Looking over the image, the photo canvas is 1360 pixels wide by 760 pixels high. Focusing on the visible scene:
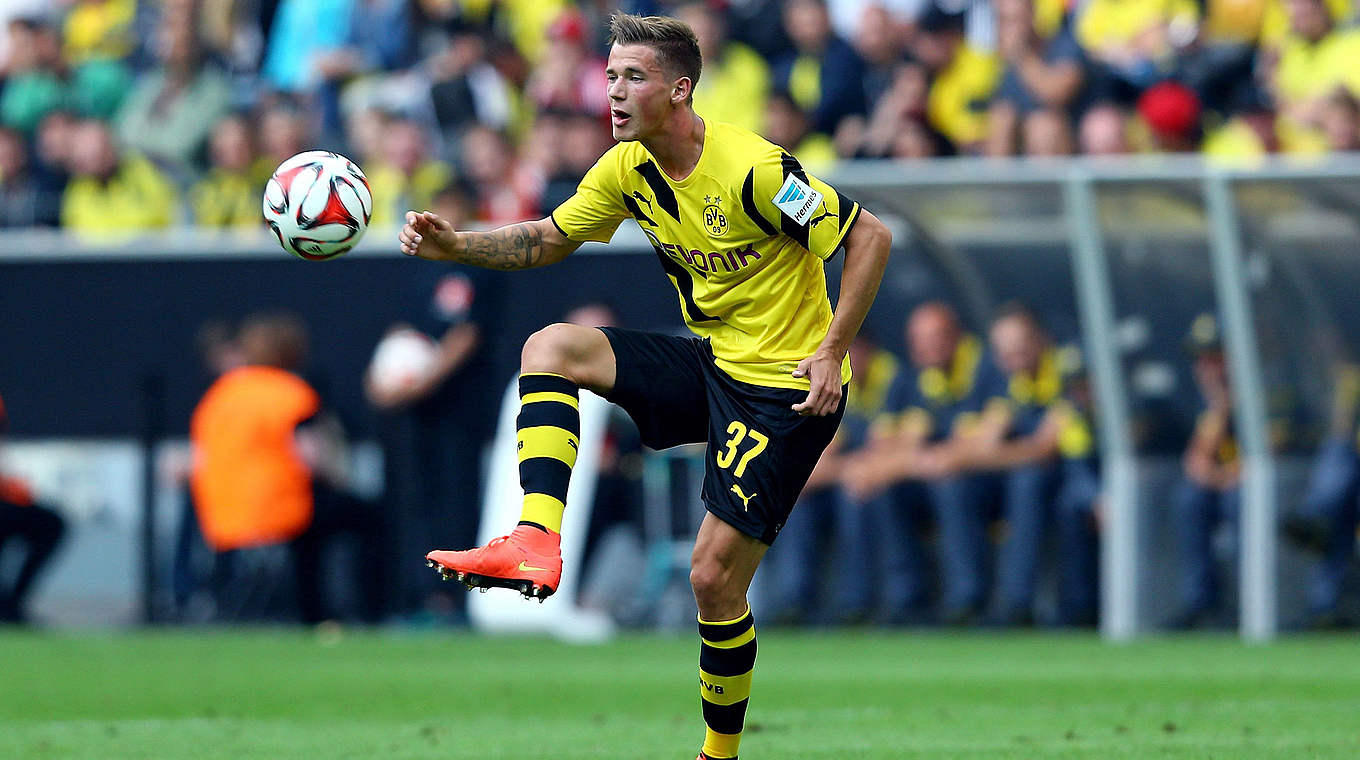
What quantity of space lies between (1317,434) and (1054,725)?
4795mm

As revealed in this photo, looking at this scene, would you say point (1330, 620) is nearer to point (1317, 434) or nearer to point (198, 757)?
point (1317, 434)

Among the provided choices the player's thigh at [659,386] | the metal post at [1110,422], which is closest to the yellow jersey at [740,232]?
the player's thigh at [659,386]

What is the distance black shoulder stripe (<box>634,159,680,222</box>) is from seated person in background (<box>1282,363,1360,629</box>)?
6.62 meters

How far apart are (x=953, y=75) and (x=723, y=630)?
793 centimetres

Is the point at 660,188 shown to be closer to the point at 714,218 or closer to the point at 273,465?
the point at 714,218

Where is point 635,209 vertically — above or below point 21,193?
below

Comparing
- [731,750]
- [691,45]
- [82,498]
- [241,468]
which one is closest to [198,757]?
[731,750]

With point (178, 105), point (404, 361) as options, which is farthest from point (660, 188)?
point (178, 105)

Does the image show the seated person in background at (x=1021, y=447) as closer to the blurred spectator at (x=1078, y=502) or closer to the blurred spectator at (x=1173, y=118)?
the blurred spectator at (x=1078, y=502)

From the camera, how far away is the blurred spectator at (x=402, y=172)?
13.8m

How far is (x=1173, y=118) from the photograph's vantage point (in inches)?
476

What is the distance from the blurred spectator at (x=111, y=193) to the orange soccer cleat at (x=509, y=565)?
9.71 metres

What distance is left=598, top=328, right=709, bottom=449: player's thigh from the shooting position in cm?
580

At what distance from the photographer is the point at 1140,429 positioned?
1178cm
